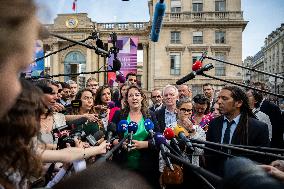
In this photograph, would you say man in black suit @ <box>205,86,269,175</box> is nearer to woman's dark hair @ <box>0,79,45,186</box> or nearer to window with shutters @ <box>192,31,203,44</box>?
woman's dark hair @ <box>0,79,45,186</box>

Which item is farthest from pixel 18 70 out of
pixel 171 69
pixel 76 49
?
pixel 76 49

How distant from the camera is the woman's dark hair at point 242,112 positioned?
3.38 metres

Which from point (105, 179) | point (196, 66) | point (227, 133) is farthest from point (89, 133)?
point (105, 179)

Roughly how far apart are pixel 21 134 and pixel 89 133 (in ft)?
7.19

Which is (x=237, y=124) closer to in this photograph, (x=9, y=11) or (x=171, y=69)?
(x=9, y=11)

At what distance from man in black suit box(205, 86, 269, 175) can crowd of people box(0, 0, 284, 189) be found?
0.04 feet

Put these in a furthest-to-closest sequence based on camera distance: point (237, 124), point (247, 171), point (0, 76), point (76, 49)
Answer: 1. point (76, 49)
2. point (237, 124)
3. point (0, 76)
4. point (247, 171)

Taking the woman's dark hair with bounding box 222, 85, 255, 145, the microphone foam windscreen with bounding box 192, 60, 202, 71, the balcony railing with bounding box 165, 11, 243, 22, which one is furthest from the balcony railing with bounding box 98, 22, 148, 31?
the microphone foam windscreen with bounding box 192, 60, 202, 71

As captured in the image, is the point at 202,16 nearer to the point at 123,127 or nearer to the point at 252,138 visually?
the point at 252,138

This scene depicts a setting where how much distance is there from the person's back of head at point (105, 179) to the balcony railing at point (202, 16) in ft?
109

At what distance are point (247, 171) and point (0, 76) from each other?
0.57 metres

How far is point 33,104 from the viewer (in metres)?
1.25

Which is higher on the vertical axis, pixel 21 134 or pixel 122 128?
pixel 21 134

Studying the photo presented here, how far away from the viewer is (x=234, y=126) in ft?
11.7
